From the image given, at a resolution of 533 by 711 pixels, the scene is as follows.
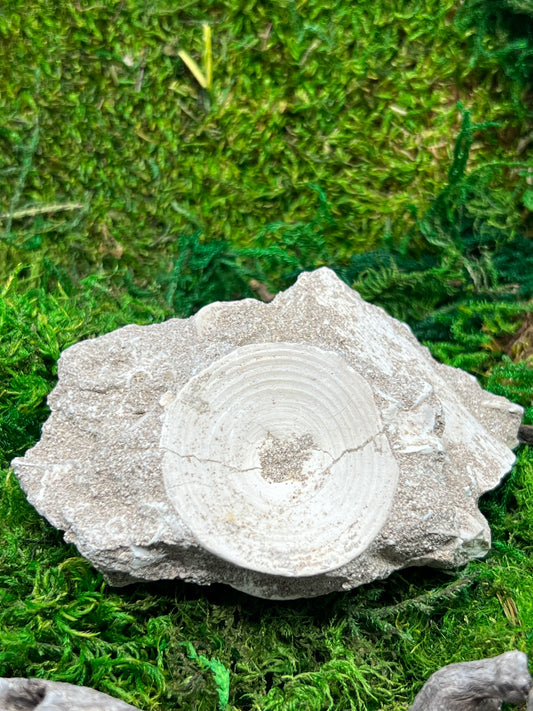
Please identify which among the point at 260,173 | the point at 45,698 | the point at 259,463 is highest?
the point at 260,173

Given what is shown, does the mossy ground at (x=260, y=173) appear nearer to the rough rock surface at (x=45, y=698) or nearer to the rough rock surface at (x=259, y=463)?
the rough rock surface at (x=259, y=463)

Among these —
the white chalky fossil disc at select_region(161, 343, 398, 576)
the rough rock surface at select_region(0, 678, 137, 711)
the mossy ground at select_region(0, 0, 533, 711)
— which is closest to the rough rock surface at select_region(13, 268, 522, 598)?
the white chalky fossil disc at select_region(161, 343, 398, 576)

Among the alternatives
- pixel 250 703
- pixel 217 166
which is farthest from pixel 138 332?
pixel 250 703

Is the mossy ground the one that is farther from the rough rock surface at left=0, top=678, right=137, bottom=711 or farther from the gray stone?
the rough rock surface at left=0, top=678, right=137, bottom=711

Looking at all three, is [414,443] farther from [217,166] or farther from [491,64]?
[491,64]

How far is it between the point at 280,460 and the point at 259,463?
0.23ft

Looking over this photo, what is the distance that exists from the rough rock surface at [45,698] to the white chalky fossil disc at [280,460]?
566 millimetres

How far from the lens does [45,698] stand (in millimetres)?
1999

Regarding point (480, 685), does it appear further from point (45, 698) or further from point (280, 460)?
point (45, 698)

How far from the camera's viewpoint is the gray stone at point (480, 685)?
6.40 ft

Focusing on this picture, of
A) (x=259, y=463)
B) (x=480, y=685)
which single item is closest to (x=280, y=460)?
(x=259, y=463)

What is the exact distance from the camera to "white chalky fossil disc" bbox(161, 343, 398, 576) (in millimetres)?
2074

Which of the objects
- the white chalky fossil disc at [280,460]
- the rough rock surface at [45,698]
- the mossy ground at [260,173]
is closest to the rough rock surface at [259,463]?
the white chalky fossil disc at [280,460]

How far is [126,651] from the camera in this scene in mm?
2273
